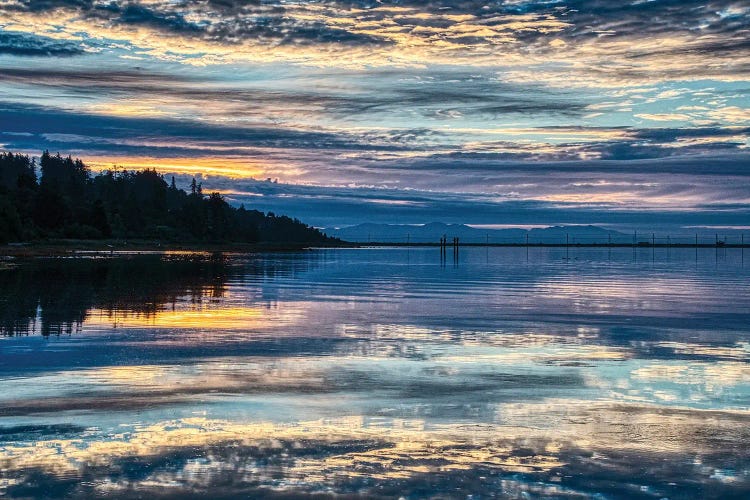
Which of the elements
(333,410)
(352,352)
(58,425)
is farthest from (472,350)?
(58,425)

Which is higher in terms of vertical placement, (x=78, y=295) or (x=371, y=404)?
(x=78, y=295)

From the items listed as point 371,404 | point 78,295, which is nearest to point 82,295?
point 78,295

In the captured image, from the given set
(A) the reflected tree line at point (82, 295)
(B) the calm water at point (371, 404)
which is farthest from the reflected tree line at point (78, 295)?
(B) the calm water at point (371, 404)

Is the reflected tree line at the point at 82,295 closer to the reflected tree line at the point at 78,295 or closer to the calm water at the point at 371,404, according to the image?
the reflected tree line at the point at 78,295

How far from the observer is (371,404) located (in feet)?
51.2

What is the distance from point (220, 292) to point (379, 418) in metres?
31.1

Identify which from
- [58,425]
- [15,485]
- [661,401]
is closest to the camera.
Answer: [15,485]

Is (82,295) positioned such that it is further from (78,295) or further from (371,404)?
(371,404)

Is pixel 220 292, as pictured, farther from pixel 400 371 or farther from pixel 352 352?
pixel 400 371

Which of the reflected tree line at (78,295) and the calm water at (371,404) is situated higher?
the reflected tree line at (78,295)

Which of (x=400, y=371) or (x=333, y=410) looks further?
(x=400, y=371)

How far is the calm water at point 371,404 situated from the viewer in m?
11.0

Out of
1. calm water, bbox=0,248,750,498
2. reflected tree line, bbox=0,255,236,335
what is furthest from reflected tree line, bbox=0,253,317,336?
calm water, bbox=0,248,750,498

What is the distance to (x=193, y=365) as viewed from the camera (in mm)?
19922
